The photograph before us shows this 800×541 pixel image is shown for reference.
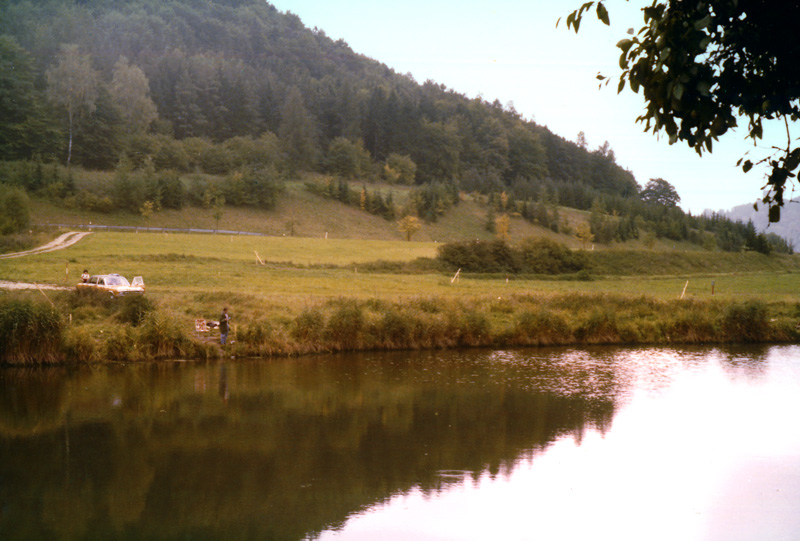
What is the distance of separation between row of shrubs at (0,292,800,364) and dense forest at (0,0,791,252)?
45.4 metres

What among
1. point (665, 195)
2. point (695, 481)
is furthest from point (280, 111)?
point (695, 481)

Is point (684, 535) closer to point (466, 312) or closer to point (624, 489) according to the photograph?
point (624, 489)

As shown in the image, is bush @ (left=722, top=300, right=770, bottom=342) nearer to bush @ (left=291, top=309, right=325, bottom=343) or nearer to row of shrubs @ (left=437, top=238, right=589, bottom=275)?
bush @ (left=291, top=309, right=325, bottom=343)

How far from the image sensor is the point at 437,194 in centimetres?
12050

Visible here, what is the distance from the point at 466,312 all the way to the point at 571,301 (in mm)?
8238

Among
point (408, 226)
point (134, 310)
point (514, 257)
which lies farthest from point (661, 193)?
point (134, 310)

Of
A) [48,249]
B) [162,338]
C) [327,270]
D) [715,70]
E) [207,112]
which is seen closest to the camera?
[715,70]

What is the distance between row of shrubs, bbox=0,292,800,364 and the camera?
1011 inches

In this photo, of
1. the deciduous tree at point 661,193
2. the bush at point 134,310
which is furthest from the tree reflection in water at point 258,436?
the deciduous tree at point 661,193

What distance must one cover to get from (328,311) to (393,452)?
1513 centimetres

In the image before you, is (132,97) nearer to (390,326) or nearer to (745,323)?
(390,326)

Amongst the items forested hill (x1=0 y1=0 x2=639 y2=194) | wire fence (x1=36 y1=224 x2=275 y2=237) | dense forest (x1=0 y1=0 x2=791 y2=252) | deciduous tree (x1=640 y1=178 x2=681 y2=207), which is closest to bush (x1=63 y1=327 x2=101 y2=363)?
dense forest (x1=0 y1=0 x2=791 y2=252)

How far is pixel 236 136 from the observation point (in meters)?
143

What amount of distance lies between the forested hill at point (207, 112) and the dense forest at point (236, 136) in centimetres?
36
